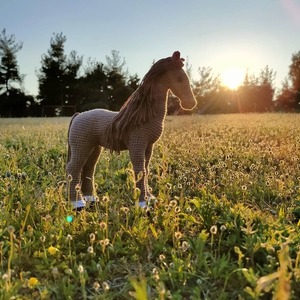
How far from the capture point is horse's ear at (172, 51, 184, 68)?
364 centimetres

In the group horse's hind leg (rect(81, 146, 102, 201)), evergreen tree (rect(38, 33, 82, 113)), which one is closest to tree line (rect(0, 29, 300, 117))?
evergreen tree (rect(38, 33, 82, 113))

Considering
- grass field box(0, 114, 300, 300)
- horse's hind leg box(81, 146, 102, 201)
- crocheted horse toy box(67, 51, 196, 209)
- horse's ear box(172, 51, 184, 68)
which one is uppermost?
horse's ear box(172, 51, 184, 68)

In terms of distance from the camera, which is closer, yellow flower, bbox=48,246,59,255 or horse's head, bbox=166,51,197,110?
yellow flower, bbox=48,246,59,255

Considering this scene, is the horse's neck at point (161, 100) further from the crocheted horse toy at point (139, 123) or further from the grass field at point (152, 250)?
the grass field at point (152, 250)

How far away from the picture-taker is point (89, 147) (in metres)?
4.00

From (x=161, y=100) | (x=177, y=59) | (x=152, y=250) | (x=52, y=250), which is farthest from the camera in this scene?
(x=161, y=100)

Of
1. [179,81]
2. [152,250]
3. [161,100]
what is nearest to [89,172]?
[161,100]

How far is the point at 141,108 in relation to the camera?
12.3 feet

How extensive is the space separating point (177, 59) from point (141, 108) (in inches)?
21.3

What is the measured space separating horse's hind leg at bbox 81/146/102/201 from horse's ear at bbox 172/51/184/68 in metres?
1.19

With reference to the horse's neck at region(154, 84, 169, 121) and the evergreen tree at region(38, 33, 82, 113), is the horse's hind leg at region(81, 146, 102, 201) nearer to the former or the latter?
the horse's neck at region(154, 84, 169, 121)

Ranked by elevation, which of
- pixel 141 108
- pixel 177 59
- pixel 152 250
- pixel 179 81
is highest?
pixel 177 59

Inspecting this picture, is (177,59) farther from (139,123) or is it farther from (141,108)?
(139,123)

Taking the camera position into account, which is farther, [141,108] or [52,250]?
[141,108]
